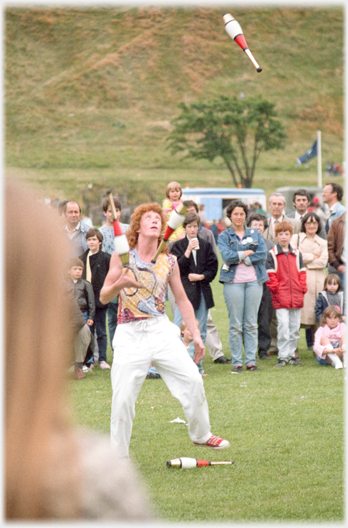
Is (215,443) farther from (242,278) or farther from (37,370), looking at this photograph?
(37,370)

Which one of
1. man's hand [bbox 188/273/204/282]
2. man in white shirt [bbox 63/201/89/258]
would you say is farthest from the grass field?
man in white shirt [bbox 63/201/89/258]

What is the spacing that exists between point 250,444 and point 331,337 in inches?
146

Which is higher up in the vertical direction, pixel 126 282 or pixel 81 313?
pixel 126 282

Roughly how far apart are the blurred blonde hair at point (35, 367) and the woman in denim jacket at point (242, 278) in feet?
25.2

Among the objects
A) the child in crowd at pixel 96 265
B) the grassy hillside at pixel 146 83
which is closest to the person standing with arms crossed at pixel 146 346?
the child in crowd at pixel 96 265

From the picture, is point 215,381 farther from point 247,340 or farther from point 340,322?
point 340,322

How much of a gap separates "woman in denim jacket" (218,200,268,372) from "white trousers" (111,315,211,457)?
3884mm

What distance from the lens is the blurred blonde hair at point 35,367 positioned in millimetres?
1001

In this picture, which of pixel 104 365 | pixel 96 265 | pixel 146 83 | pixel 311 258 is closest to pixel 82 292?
pixel 96 265

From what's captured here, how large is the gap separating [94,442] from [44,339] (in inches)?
9.2

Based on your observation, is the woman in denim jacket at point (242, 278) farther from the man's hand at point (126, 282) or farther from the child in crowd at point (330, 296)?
the man's hand at point (126, 282)

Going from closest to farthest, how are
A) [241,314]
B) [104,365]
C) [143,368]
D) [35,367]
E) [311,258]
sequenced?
[35,367] → [143,368] → [241,314] → [104,365] → [311,258]

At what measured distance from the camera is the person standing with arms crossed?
189 inches

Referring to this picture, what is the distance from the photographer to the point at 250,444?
5.73m
